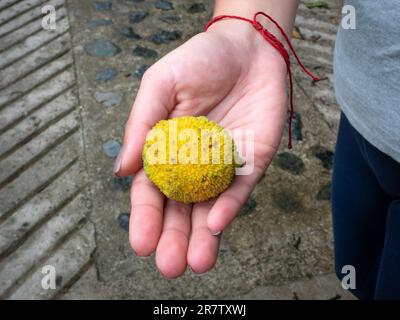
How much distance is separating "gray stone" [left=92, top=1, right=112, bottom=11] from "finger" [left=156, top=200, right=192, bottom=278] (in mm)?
3263

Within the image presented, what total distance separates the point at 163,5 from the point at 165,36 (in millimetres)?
567

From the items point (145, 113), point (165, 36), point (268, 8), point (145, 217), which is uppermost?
point (268, 8)

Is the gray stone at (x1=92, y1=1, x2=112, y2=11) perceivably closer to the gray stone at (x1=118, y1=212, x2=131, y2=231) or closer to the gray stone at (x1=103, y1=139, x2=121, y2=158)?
the gray stone at (x1=103, y1=139, x2=121, y2=158)

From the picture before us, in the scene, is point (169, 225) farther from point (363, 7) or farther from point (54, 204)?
point (54, 204)

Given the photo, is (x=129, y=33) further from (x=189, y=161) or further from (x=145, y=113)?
(x=189, y=161)

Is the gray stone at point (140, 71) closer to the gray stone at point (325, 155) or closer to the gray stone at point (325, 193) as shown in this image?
the gray stone at point (325, 155)

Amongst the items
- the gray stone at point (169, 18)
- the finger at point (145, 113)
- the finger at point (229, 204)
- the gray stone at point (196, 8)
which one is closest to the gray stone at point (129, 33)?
the gray stone at point (169, 18)

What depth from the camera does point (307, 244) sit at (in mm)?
2494

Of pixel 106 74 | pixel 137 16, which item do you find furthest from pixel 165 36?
pixel 106 74

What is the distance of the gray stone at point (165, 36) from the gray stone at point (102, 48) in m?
0.34

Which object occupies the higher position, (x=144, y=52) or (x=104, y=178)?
(x=144, y=52)

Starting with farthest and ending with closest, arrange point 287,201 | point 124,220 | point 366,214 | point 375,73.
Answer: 1. point 287,201
2. point 124,220
3. point 366,214
4. point 375,73

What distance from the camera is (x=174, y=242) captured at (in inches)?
56.4

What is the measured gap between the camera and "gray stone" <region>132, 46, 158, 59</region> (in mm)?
3771
